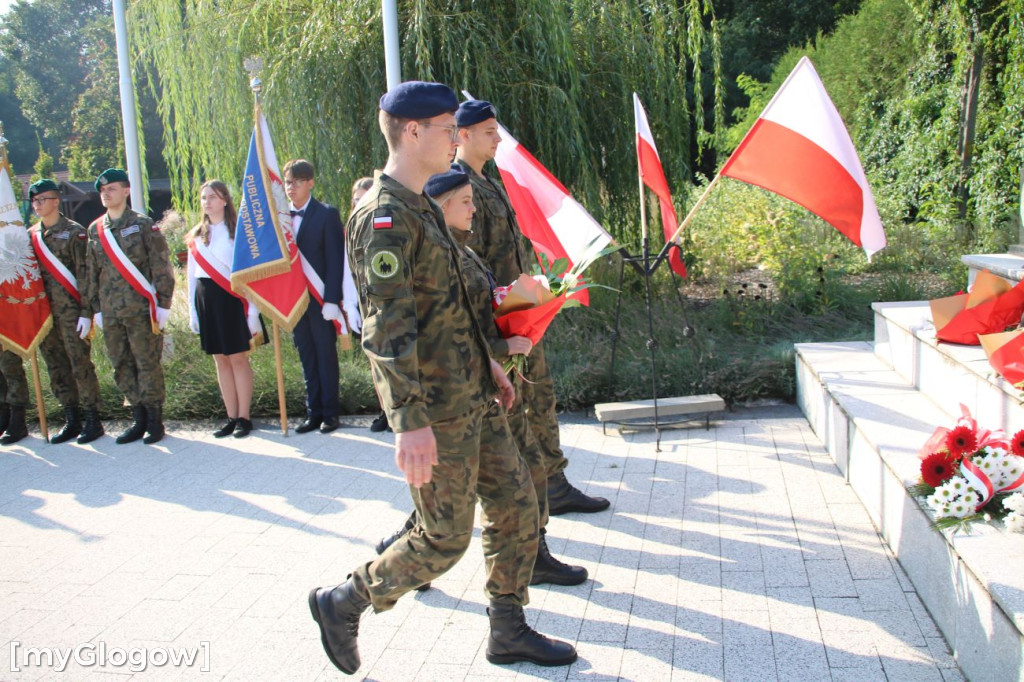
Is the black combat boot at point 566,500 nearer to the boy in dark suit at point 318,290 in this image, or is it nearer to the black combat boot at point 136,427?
the boy in dark suit at point 318,290

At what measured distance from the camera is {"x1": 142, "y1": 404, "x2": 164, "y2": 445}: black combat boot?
7.02 meters

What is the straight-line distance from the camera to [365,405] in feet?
24.6

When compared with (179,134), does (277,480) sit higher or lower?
lower

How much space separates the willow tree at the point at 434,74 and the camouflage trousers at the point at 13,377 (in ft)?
10.2

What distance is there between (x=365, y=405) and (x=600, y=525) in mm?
3310

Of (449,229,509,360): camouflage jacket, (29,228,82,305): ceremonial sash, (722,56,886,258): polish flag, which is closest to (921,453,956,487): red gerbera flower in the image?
(722,56,886,258): polish flag

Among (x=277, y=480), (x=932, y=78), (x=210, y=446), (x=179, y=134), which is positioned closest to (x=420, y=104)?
(x=277, y=480)

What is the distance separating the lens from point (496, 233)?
13.6ft

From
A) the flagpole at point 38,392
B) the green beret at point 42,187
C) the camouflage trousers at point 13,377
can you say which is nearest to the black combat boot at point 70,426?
the flagpole at point 38,392

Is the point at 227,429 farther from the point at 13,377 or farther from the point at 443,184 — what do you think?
the point at 443,184

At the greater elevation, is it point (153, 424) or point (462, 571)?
point (153, 424)

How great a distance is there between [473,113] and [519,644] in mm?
2287

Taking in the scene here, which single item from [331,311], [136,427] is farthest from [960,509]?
[136,427]

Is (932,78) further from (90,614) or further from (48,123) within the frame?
(48,123)
